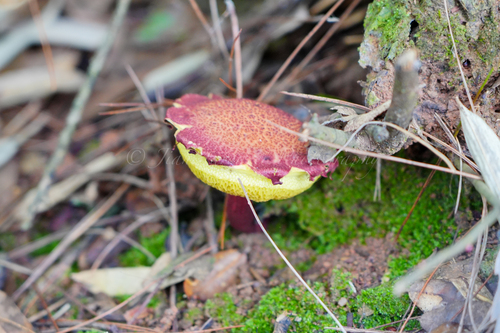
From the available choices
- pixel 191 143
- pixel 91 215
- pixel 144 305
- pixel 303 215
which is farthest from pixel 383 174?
pixel 91 215

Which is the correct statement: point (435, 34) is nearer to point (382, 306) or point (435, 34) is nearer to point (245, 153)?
point (245, 153)

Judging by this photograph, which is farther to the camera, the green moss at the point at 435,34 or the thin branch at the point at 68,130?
the thin branch at the point at 68,130

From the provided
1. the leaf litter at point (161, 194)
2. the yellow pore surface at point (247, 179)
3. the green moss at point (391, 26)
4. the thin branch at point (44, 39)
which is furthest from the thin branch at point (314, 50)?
the thin branch at point (44, 39)

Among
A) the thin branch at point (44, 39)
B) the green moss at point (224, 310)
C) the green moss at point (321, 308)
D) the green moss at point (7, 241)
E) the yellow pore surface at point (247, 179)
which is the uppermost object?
the thin branch at point (44, 39)

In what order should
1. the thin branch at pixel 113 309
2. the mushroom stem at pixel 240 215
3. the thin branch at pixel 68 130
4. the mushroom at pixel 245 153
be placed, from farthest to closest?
the thin branch at pixel 68 130 → the mushroom stem at pixel 240 215 → the thin branch at pixel 113 309 → the mushroom at pixel 245 153

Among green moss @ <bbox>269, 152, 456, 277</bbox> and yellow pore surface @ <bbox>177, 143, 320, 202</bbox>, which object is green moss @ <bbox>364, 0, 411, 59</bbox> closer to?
green moss @ <bbox>269, 152, 456, 277</bbox>

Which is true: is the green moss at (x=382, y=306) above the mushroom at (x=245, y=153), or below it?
below

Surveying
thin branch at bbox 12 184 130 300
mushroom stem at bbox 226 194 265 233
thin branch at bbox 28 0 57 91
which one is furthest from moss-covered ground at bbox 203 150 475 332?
thin branch at bbox 28 0 57 91

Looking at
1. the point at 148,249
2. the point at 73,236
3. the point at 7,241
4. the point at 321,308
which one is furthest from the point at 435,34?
the point at 7,241

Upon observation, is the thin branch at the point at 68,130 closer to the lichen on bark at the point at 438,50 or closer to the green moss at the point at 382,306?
the lichen on bark at the point at 438,50
